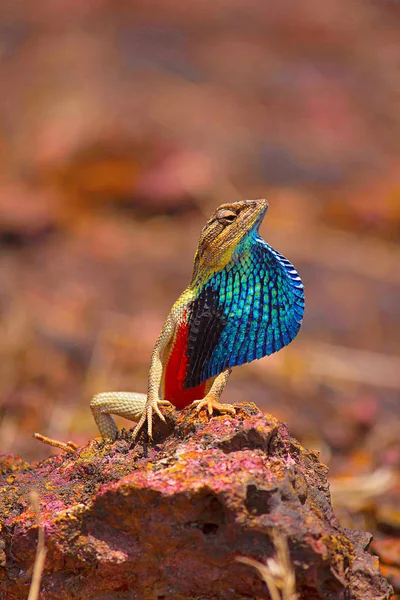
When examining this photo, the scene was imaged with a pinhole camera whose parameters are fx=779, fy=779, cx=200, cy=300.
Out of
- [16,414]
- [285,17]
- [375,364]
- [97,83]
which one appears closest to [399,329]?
[375,364]

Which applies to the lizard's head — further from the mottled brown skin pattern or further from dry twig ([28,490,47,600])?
dry twig ([28,490,47,600])

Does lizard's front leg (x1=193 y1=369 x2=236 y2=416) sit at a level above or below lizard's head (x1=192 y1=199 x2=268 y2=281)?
below

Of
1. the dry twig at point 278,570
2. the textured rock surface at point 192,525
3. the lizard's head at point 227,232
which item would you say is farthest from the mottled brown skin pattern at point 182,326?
the dry twig at point 278,570

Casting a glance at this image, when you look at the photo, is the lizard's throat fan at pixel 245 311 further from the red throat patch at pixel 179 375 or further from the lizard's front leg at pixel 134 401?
the lizard's front leg at pixel 134 401

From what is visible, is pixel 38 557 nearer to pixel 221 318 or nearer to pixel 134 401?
pixel 134 401

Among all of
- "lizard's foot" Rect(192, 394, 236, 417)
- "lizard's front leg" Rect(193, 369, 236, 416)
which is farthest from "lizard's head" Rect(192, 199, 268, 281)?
"lizard's foot" Rect(192, 394, 236, 417)

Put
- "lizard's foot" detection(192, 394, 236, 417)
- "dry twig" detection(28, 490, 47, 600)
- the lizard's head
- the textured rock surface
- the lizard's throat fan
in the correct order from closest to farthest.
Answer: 1. "dry twig" detection(28, 490, 47, 600)
2. the textured rock surface
3. "lizard's foot" detection(192, 394, 236, 417)
4. the lizard's throat fan
5. the lizard's head

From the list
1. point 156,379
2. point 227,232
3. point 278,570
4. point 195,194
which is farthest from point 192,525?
point 195,194

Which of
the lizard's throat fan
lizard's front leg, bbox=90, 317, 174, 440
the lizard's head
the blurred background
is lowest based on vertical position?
lizard's front leg, bbox=90, 317, 174, 440
